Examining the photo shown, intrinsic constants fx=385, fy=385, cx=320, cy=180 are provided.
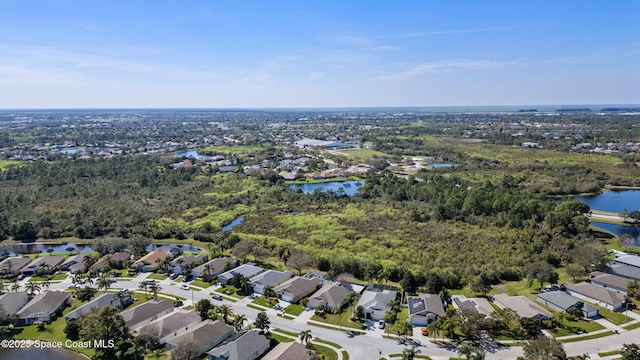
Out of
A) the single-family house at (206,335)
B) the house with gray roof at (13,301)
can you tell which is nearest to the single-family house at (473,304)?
the single-family house at (206,335)

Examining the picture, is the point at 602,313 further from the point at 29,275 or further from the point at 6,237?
the point at 6,237

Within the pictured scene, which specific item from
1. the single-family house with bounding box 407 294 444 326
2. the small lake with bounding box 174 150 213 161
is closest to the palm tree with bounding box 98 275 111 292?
the single-family house with bounding box 407 294 444 326

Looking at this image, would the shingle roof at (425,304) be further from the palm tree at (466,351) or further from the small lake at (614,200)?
the small lake at (614,200)

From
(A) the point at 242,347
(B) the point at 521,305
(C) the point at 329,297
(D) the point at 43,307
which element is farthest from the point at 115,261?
(B) the point at 521,305

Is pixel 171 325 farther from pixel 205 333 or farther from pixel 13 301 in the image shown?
pixel 13 301

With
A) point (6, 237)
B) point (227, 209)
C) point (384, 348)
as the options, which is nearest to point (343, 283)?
point (384, 348)

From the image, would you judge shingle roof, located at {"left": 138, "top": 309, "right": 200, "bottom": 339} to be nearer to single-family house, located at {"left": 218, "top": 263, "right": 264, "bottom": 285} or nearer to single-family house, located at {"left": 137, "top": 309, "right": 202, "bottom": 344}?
single-family house, located at {"left": 137, "top": 309, "right": 202, "bottom": 344}
